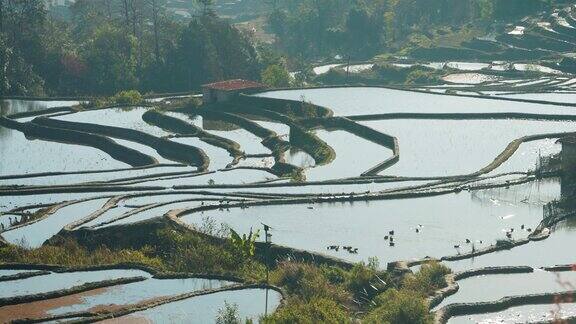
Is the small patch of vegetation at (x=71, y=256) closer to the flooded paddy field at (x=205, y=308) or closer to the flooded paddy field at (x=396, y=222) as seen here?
the flooded paddy field at (x=396, y=222)

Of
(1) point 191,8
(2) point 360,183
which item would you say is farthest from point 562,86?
(1) point 191,8

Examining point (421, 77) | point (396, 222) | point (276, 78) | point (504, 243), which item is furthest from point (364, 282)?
point (421, 77)

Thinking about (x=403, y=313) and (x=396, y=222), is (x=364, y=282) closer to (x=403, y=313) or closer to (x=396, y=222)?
(x=403, y=313)

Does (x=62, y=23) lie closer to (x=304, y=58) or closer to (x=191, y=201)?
(x=304, y=58)

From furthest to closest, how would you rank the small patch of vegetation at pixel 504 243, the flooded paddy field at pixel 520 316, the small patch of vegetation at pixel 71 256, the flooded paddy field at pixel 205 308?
the small patch of vegetation at pixel 504 243, the small patch of vegetation at pixel 71 256, the flooded paddy field at pixel 205 308, the flooded paddy field at pixel 520 316

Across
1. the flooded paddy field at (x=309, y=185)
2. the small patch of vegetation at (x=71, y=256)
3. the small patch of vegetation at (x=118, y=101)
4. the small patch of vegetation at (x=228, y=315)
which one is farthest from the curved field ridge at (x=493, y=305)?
the small patch of vegetation at (x=118, y=101)

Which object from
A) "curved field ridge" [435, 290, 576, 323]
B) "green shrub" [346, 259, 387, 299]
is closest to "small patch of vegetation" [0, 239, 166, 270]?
"green shrub" [346, 259, 387, 299]
